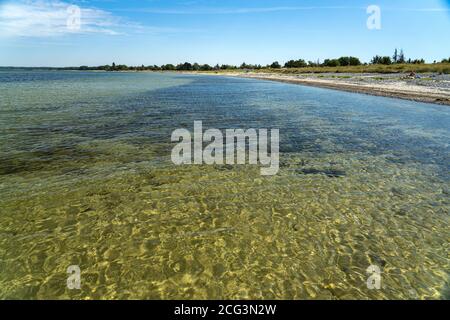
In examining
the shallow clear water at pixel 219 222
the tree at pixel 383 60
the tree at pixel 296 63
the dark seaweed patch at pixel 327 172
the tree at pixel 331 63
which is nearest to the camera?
the shallow clear water at pixel 219 222

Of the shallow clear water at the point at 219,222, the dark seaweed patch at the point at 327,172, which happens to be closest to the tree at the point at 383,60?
the shallow clear water at the point at 219,222

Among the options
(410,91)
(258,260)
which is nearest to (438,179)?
(258,260)

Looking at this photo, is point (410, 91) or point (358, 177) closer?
point (358, 177)

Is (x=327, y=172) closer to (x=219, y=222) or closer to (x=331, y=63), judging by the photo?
(x=219, y=222)

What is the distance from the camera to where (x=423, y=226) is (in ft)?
27.9

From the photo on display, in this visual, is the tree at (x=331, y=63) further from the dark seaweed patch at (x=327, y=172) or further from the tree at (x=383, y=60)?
the dark seaweed patch at (x=327, y=172)

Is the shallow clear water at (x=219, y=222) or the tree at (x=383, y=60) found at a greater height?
the tree at (x=383, y=60)

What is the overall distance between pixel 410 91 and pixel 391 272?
151ft

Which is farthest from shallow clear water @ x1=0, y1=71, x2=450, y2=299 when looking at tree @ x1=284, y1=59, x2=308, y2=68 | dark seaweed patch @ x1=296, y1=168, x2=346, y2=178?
tree @ x1=284, y1=59, x2=308, y2=68

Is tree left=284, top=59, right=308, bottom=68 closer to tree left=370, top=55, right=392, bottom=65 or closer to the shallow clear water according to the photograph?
tree left=370, top=55, right=392, bottom=65

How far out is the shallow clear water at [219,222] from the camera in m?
6.21

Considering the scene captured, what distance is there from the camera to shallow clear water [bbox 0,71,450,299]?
20.4ft

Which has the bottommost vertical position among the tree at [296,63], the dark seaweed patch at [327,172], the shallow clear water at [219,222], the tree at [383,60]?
the shallow clear water at [219,222]
